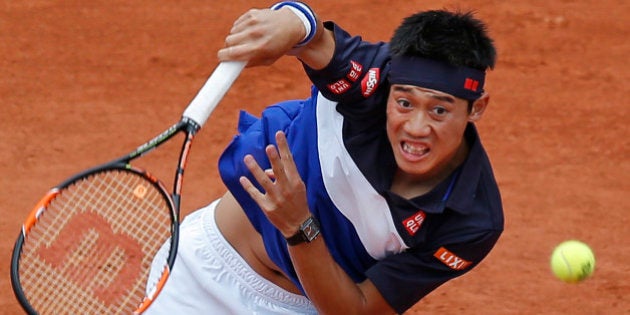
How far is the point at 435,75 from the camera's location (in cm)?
448

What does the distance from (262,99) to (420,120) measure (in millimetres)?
4529

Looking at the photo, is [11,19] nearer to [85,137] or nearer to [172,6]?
[172,6]

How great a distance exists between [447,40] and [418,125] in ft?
1.06

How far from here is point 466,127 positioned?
4.71 metres

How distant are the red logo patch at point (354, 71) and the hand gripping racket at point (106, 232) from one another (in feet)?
1.33

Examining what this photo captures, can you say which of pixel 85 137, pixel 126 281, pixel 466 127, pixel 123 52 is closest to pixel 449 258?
pixel 466 127

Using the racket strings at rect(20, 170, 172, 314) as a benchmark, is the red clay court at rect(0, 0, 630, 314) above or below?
below

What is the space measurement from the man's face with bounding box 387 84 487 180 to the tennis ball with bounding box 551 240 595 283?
84.9 inches

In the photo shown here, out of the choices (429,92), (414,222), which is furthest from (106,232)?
(429,92)

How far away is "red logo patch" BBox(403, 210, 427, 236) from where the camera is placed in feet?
15.3

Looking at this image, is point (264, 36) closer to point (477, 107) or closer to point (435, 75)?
point (435, 75)

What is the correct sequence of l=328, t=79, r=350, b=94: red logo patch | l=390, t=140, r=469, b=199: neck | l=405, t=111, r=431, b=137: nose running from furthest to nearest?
1. l=390, t=140, r=469, b=199: neck
2. l=328, t=79, r=350, b=94: red logo patch
3. l=405, t=111, r=431, b=137: nose

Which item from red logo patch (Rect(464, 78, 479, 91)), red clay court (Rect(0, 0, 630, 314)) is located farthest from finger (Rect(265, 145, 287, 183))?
red clay court (Rect(0, 0, 630, 314))

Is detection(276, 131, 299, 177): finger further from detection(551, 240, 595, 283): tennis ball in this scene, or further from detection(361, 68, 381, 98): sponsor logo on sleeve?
detection(551, 240, 595, 283): tennis ball
